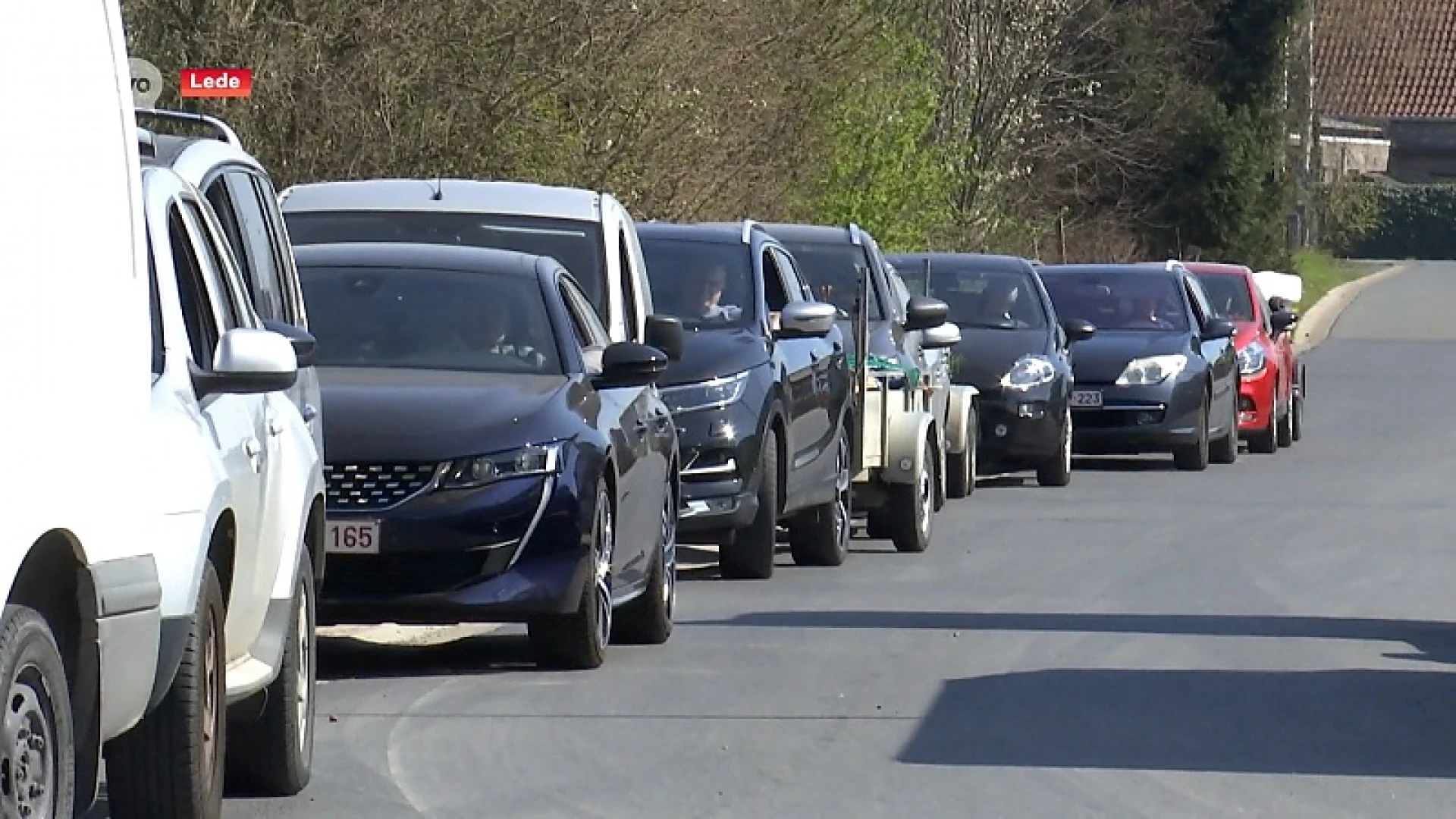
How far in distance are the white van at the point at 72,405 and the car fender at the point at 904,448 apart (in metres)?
10.9

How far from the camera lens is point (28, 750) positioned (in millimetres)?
6121

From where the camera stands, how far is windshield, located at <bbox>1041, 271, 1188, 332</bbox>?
26344mm

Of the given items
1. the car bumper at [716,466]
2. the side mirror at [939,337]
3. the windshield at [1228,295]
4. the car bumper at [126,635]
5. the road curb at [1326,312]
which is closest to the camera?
the car bumper at [126,635]

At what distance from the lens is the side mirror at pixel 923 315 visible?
18906 millimetres

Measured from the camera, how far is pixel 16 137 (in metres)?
6.11

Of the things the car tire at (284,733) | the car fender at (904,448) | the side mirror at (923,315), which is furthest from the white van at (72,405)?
the side mirror at (923,315)

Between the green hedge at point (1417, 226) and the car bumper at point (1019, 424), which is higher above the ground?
the car bumper at point (1019, 424)

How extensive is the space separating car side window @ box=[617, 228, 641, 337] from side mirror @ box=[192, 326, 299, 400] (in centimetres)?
670

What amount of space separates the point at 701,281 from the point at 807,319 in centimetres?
80

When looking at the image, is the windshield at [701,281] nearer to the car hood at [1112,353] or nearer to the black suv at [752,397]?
the black suv at [752,397]

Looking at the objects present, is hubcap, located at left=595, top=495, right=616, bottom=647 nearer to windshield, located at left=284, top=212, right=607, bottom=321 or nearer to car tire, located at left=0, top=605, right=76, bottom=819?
windshield, located at left=284, top=212, right=607, bottom=321

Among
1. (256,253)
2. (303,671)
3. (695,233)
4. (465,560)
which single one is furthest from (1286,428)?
(303,671)

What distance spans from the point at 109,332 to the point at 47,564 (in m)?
0.53

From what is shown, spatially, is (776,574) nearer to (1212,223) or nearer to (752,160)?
(752,160)
